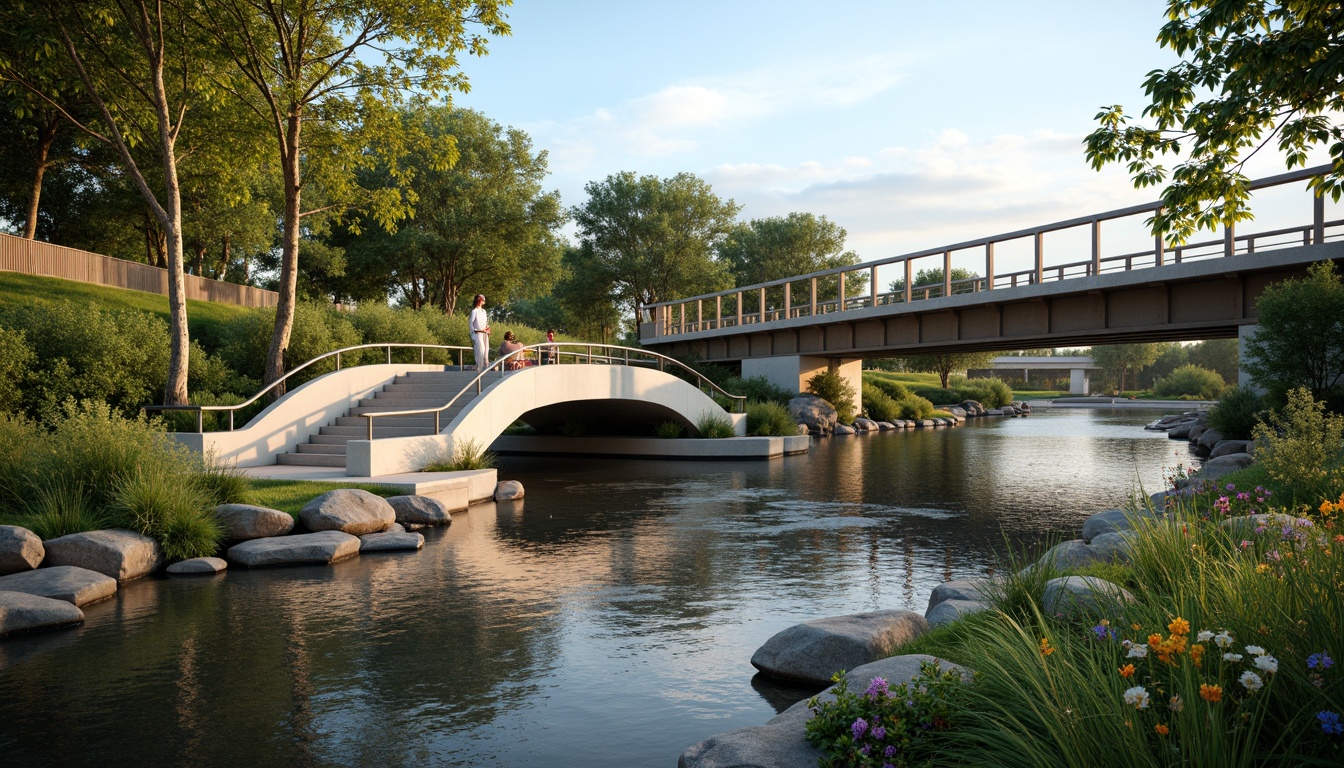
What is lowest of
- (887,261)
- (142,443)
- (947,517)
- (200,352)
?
(947,517)

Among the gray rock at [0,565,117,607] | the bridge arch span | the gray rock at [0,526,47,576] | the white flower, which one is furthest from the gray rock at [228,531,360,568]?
the white flower

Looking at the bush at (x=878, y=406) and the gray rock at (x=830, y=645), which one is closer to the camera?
the gray rock at (x=830, y=645)

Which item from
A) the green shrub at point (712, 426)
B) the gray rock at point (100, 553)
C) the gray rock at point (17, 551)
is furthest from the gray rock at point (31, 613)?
the green shrub at point (712, 426)

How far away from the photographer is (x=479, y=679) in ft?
24.5

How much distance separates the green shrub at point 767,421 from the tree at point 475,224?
20.2 meters

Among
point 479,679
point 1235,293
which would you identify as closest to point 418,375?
point 479,679

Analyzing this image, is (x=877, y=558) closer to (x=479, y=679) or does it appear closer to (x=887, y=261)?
(x=479, y=679)

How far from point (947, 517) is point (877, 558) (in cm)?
454

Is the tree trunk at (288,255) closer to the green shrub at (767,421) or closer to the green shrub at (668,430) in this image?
the green shrub at (668,430)

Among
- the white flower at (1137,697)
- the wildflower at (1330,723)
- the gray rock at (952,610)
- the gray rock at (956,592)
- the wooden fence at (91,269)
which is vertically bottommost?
the gray rock at (956,592)

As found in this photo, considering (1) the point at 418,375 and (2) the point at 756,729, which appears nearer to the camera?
(2) the point at 756,729

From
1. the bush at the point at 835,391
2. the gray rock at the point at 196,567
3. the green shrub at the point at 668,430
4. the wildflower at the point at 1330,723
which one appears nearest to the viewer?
the wildflower at the point at 1330,723

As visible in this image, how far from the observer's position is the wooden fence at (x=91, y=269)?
3316 centimetres

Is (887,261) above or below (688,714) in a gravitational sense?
above
